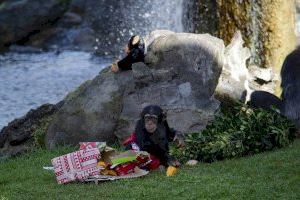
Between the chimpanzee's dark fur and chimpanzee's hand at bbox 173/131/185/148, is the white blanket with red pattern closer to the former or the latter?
the chimpanzee's dark fur

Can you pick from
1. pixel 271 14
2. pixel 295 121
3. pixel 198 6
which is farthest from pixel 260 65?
pixel 295 121

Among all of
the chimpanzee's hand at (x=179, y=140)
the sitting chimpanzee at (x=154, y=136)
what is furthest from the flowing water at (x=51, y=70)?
the sitting chimpanzee at (x=154, y=136)

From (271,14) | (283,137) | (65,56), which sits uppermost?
(271,14)

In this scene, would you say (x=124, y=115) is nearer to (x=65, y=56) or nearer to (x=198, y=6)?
(x=198, y=6)

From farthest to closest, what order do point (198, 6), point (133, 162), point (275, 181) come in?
point (198, 6) < point (133, 162) < point (275, 181)

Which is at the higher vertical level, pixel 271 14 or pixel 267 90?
pixel 271 14

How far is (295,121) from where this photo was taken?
9734 mm

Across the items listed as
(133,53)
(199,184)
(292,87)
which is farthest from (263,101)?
(199,184)

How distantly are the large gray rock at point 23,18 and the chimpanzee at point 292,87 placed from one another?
1597 cm

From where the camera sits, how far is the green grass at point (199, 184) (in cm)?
679

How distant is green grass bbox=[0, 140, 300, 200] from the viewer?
679 centimetres

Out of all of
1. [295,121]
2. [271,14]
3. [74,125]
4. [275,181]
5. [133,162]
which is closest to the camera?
[275,181]

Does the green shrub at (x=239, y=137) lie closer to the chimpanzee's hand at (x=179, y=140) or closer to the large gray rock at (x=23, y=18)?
the chimpanzee's hand at (x=179, y=140)

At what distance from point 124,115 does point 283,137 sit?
95.1 inches
